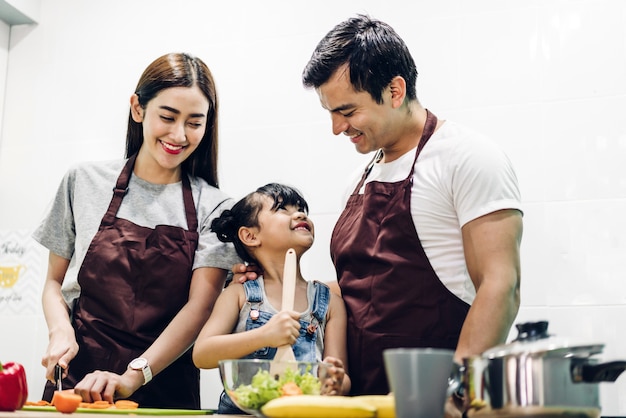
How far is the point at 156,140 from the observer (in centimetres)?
A: 208

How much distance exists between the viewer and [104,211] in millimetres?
2100

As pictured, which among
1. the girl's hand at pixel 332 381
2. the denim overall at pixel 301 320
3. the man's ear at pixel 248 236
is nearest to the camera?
the girl's hand at pixel 332 381

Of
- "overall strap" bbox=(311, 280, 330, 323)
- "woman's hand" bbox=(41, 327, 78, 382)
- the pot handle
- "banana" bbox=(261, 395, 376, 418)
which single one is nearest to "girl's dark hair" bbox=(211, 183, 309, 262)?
"overall strap" bbox=(311, 280, 330, 323)

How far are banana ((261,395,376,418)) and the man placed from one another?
0.48 meters

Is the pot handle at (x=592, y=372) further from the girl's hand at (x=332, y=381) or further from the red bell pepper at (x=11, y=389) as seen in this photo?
the red bell pepper at (x=11, y=389)

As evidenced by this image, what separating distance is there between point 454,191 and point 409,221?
0.42 ft

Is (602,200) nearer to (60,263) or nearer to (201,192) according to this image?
(201,192)

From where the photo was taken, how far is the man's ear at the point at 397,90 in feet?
5.85

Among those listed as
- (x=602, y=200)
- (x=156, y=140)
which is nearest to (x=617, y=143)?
(x=602, y=200)

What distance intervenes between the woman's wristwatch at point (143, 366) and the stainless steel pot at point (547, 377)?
1047 mm

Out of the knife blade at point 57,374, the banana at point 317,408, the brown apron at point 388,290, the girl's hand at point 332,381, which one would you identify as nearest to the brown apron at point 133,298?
the knife blade at point 57,374

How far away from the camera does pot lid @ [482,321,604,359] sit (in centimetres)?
94

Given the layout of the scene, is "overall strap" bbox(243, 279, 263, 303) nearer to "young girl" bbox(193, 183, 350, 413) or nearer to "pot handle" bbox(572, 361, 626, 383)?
"young girl" bbox(193, 183, 350, 413)

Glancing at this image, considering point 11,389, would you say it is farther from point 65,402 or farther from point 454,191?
A: point 454,191
